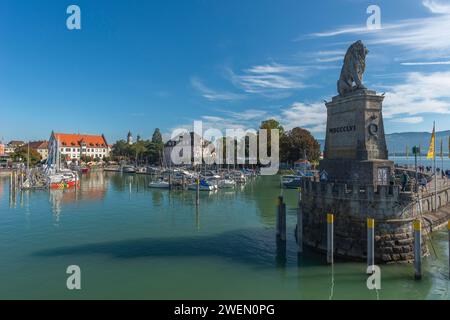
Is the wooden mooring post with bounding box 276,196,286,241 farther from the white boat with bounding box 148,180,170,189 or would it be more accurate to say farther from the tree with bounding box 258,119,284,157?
the tree with bounding box 258,119,284,157

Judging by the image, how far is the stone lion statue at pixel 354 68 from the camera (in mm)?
21625

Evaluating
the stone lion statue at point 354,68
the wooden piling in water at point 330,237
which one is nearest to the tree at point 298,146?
the stone lion statue at point 354,68

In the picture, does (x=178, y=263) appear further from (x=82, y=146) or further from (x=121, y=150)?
(x=82, y=146)

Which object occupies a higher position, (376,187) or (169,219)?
(376,187)

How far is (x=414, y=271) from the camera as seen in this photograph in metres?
17.1

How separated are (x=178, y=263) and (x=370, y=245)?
35.5 feet

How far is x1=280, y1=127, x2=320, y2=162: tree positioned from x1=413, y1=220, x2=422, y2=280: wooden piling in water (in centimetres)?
8097

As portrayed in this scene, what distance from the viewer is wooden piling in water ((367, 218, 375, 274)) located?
664 inches

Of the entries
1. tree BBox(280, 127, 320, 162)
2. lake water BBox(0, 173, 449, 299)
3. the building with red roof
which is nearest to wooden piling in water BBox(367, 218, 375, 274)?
lake water BBox(0, 173, 449, 299)

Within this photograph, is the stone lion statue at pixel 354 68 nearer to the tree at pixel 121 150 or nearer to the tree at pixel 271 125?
the tree at pixel 271 125

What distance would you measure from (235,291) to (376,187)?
380 inches
